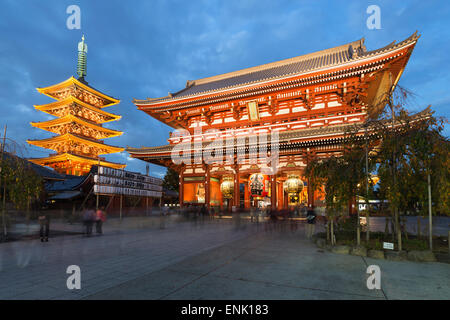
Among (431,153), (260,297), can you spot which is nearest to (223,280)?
(260,297)

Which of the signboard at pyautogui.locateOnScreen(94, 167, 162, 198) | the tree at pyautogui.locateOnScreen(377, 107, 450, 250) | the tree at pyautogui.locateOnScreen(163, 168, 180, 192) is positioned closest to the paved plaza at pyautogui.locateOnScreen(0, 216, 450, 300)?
the tree at pyautogui.locateOnScreen(377, 107, 450, 250)

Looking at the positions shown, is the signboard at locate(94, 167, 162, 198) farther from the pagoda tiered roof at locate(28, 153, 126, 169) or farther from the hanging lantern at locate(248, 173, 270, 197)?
the pagoda tiered roof at locate(28, 153, 126, 169)

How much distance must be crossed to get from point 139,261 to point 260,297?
4.07m

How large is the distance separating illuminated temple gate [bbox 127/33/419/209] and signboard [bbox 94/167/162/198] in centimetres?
368

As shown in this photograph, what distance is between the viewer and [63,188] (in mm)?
23391

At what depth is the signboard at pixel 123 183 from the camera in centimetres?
1562

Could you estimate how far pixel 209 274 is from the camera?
5.69 metres

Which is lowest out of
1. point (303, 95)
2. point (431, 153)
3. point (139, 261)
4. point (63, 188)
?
point (139, 261)

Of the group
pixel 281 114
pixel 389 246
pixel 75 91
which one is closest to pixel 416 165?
pixel 389 246

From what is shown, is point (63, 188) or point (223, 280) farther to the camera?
point (63, 188)

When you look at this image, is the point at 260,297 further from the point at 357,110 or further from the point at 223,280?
the point at 357,110

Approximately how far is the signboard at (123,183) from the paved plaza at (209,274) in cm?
698

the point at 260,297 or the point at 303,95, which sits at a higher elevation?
the point at 303,95
